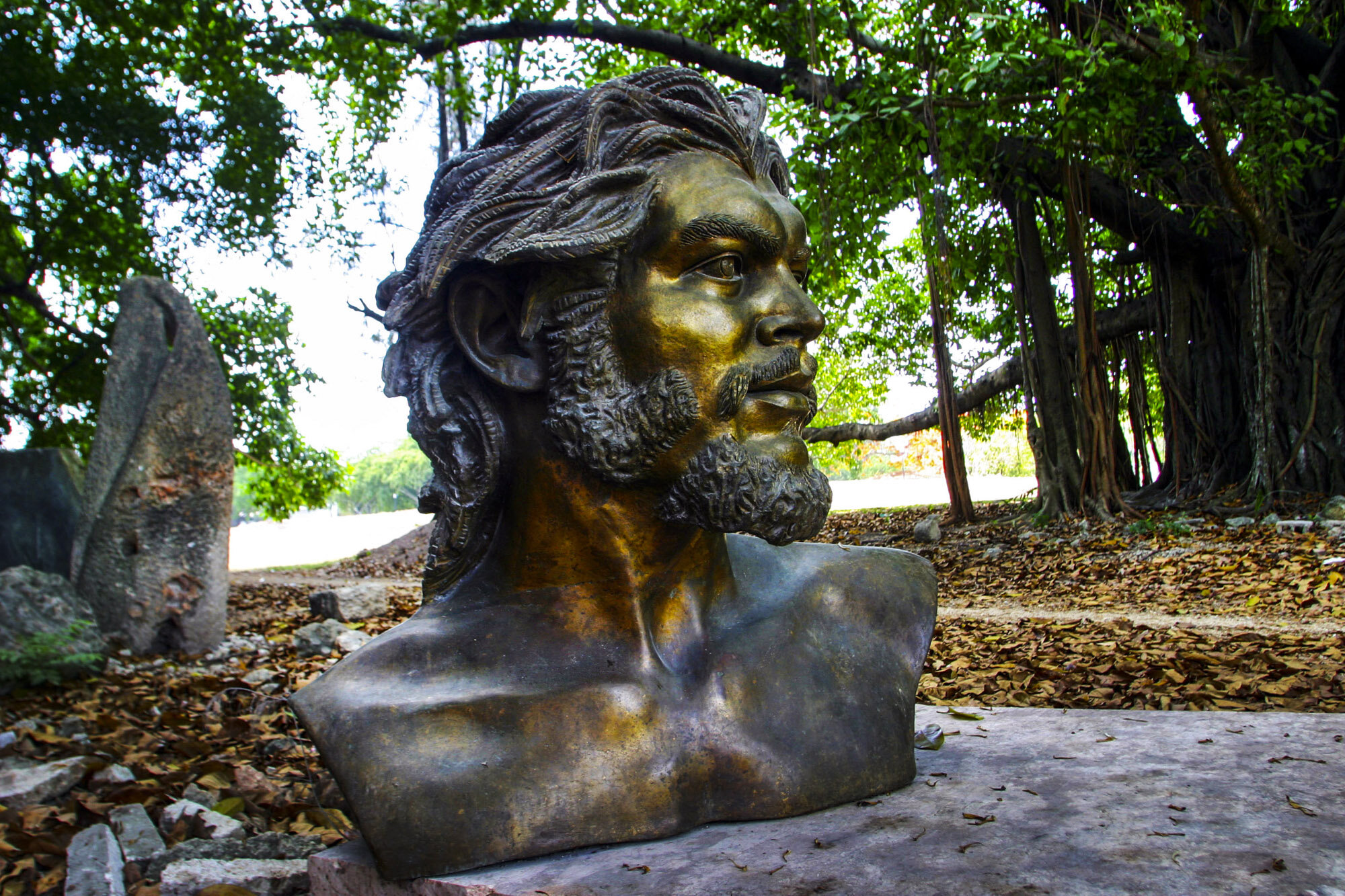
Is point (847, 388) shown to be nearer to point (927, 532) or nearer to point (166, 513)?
point (927, 532)

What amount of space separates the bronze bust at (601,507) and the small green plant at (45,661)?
3.58 meters

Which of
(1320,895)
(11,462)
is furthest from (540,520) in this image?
(11,462)

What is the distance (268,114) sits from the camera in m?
10.1

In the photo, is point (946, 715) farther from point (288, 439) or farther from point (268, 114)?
point (288, 439)

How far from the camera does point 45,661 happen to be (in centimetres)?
490

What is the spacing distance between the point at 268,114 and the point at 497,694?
9660 millimetres

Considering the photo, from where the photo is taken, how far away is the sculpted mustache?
2100 mm

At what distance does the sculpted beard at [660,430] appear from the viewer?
2.09m

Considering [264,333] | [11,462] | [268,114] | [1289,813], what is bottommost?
[1289,813]

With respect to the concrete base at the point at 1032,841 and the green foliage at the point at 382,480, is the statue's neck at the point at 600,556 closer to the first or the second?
the concrete base at the point at 1032,841

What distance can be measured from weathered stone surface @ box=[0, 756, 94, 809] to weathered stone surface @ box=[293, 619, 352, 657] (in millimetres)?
2276

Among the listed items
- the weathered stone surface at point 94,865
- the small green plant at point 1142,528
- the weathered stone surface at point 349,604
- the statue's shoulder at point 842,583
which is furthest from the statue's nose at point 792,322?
the small green plant at point 1142,528

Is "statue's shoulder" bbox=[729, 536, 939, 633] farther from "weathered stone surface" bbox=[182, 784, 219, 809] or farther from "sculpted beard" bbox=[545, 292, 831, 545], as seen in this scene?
"weathered stone surface" bbox=[182, 784, 219, 809]

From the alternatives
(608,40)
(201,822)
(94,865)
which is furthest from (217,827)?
(608,40)
